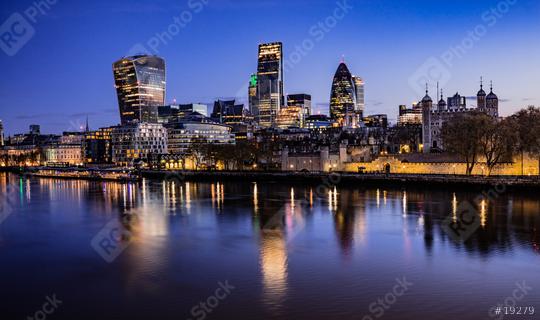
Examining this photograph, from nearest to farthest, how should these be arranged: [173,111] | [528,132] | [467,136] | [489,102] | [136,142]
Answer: [528,132] < [467,136] < [489,102] < [136,142] < [173,111]

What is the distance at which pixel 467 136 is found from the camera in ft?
149

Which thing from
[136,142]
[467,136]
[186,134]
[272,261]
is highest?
[186,134]

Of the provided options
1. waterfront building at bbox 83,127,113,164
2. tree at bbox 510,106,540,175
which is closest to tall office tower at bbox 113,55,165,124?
waterfront building at bbox 83,127,113,164

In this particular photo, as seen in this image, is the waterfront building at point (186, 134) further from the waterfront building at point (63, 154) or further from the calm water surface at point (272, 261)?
the calm water surface at point (272, 261)

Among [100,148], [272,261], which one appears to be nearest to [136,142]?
[100,148]

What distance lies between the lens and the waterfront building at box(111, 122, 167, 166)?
11706 cm

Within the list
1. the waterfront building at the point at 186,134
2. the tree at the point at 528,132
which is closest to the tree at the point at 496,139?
the tree at the point at 528,132

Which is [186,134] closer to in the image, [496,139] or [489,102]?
[489,102]

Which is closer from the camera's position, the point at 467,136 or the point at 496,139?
the point at 496,139

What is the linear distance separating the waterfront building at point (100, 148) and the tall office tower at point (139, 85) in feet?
135

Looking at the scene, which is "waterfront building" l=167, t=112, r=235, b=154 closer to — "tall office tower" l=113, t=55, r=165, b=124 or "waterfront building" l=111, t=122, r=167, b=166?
"waterfront building" l=111, t=122, r=167, b=166

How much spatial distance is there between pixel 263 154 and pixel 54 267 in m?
53.8

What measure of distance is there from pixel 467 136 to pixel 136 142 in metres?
84.5

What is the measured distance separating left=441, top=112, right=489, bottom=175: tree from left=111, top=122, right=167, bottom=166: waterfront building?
79.9 meters
